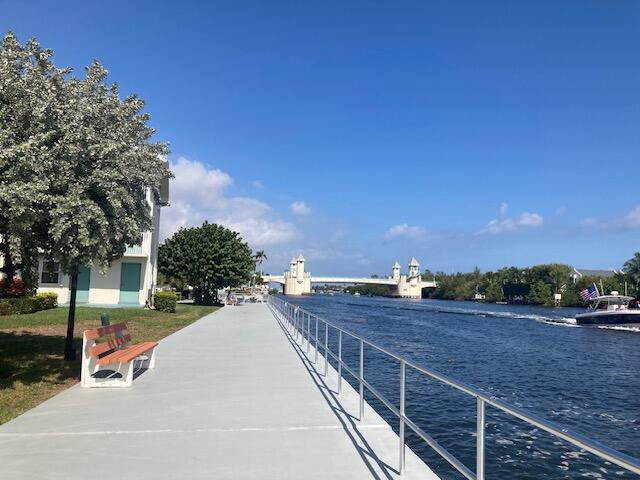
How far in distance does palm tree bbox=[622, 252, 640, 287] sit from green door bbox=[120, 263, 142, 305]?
73103 millimetres

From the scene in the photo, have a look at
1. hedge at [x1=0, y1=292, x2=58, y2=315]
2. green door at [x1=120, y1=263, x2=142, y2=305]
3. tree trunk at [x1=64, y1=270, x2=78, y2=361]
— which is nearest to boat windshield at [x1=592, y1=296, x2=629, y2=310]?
green door at [x1=120, y1=263, x2=142, y2=305]

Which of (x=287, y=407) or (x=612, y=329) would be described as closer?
(x=287, y=407)

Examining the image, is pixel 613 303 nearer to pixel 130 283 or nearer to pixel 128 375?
pixel 130 283

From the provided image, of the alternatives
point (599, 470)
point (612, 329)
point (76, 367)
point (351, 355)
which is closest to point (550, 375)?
point (351, 355)

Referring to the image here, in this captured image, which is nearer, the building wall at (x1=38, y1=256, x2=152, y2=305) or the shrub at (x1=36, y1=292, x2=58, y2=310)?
the shrub at (x1=36, y1=292, x2=58, y2=310)

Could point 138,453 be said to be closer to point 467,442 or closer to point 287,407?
point 287,407

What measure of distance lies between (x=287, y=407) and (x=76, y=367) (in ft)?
17.5

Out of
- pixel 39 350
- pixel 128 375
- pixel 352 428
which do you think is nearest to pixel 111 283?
pixel 39 350

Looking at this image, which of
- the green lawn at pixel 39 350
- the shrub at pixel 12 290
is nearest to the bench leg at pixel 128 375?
the green lawn at pixel 39 350

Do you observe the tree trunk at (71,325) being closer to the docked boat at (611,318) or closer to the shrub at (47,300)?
the shrub at (47,300)

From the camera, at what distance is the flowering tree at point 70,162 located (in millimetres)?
6680

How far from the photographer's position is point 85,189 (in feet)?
26.2

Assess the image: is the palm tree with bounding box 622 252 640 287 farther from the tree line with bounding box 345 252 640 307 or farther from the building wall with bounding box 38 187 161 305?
the building wall with bounding box 38 187 161 305

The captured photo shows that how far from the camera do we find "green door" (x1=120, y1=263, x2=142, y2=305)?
92.8 feet
